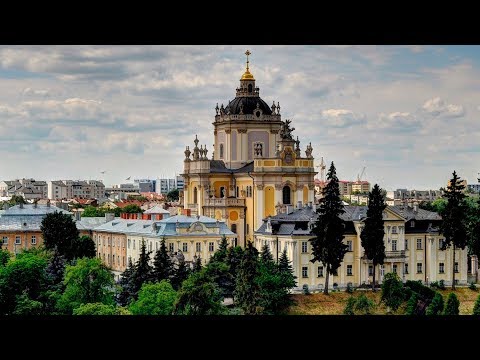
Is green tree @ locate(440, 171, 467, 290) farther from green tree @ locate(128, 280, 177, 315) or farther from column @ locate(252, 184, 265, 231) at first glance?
green tree @ locate(128, 280, 177, 315)

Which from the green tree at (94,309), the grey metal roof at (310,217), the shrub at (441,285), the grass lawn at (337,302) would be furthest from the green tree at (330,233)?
the green tree at (94,309)

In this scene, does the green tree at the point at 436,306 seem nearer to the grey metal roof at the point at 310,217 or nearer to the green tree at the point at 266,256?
the green tree at the point at 266,256

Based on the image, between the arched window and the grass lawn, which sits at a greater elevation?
the arched window

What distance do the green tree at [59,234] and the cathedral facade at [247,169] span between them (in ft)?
19.5

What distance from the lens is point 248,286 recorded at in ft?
101

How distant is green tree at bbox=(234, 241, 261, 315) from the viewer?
30312 millimetres

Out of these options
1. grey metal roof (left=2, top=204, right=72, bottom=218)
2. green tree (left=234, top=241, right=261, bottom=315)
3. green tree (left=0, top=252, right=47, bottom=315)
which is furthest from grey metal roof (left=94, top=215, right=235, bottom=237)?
green tree (left=0, top=252, right=47, bottom=315)

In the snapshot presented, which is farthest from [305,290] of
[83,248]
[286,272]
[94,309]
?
[83,248]

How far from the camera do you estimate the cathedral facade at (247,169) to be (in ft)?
150

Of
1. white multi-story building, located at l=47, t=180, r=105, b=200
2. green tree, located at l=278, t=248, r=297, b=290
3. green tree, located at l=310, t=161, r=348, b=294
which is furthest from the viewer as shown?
white multi-story building, located at l=47, t=180, r=105, b=200

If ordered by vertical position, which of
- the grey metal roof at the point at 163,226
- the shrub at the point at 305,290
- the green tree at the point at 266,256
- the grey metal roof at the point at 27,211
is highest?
the grey metal roof at the point at 27,211

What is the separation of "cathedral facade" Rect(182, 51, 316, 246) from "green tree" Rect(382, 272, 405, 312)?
12.4 metres
